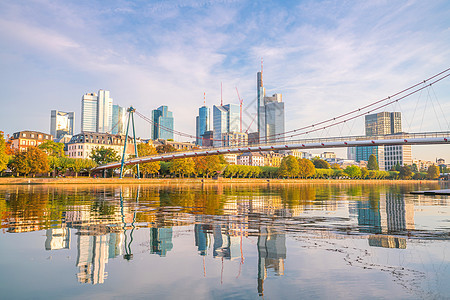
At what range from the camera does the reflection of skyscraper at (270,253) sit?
7.58 m

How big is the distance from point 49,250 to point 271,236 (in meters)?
6.58

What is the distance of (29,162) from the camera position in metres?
70.6

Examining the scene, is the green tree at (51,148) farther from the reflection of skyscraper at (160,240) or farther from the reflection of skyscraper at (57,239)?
the reflection of skyscraper at (160,240)

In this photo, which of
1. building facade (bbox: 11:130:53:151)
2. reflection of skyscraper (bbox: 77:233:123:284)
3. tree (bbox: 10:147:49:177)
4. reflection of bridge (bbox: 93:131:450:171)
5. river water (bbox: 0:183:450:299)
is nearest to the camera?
river water (bbox: 0:183:450:299)

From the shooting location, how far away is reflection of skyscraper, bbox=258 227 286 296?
7.58 m

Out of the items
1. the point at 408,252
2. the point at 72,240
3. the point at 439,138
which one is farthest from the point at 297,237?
the point at 439,138

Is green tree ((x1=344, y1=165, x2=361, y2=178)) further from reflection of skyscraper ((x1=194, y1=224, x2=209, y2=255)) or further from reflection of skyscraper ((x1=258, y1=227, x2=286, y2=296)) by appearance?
reflection of skyscraper ((x1=258, y1=227, x2=286, y2=296))

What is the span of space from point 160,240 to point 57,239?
3094mm

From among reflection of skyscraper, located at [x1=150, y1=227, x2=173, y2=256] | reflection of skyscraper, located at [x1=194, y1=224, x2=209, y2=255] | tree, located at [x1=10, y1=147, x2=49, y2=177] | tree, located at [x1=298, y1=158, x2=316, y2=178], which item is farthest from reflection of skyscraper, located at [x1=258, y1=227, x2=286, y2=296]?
tree, located at [x1=298, y1=158, x2=316, y2=178]

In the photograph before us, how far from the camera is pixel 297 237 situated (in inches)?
458

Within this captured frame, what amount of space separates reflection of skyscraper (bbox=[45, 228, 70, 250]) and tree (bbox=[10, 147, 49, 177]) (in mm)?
66240

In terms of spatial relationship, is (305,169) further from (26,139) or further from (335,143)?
(26,139)

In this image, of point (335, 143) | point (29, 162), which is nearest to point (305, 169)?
point (335, 143)

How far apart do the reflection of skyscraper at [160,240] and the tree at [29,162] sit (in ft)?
222
